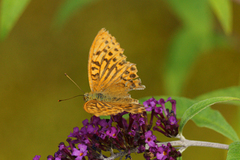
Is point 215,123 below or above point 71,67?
below

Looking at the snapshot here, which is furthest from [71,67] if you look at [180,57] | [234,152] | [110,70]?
[234,152]

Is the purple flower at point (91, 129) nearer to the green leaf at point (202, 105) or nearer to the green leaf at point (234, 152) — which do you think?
the green leaf at point (202, 105)

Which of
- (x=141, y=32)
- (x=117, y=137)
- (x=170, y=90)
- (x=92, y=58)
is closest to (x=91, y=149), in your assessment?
(x=117, y=137)

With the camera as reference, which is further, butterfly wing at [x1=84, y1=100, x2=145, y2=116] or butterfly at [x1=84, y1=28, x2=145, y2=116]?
butterfly at [x1=84, y1=28, x2=145, y2=116]

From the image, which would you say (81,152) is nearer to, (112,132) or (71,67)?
(112,132)

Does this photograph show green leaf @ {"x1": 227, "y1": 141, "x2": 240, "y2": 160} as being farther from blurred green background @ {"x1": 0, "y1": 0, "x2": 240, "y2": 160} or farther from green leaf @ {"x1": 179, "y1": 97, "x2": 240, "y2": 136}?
blurred green background @ {"x1": 0, "y1": 0, "x2": 240, "y2": 160}

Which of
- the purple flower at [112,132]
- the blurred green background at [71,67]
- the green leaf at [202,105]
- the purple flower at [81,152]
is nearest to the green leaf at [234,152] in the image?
the green leaf at [202,105]

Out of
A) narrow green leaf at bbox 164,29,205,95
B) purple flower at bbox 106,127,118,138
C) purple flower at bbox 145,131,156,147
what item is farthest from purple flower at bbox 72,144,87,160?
narrow green leaf at bbox 164,29,205,95
